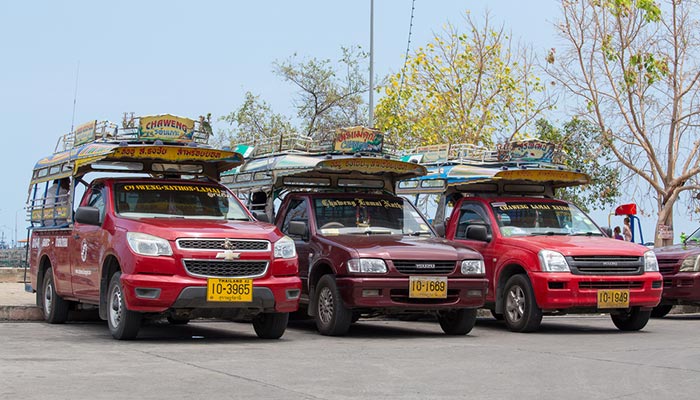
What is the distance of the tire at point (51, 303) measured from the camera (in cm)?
1420

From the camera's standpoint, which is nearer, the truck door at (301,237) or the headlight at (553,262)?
the headlight at (553,262)

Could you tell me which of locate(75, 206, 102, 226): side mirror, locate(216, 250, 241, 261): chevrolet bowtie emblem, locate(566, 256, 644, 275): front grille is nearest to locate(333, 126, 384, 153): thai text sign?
locate(566, 256, 644, 275): front grille

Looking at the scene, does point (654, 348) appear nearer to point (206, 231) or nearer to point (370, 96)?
point (206, 231)

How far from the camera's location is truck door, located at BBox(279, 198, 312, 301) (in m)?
14.0

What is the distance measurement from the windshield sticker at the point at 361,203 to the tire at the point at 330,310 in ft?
4.83

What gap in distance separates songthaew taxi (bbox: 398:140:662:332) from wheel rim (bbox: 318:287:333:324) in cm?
236

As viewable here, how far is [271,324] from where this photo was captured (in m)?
12.4

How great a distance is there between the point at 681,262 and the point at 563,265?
479cm

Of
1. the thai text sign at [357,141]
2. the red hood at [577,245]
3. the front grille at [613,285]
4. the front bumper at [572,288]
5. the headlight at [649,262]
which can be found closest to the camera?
the front bumper at [572,288]

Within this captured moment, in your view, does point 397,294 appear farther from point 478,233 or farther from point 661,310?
point 661,310

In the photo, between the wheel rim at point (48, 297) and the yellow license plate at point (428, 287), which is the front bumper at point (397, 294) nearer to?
the yellow license plate at point (428, 287)

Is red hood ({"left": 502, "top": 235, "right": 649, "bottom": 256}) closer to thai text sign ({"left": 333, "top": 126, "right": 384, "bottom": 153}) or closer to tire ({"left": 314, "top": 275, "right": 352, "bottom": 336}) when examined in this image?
tire ({"left": 314, "top": 275, "right": 352, "bottom": 336})

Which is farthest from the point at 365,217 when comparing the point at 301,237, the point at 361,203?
the point at 301,237

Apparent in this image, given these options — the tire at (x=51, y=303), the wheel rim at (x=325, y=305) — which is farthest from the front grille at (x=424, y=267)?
the tire at (x=51, y=303)
